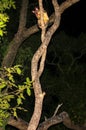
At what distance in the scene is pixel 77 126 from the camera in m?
13.0

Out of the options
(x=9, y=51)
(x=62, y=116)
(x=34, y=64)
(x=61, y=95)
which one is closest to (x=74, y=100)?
(x=61, y=95)

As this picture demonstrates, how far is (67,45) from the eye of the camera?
15688 mm

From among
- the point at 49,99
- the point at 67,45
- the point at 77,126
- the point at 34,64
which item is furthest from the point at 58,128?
the point at 34,64

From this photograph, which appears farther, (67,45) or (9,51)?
(67,45)

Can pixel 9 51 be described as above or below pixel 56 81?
above

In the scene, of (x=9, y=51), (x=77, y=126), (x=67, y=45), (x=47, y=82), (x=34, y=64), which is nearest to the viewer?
(x=34, y=64)

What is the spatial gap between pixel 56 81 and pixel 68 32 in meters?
1.99

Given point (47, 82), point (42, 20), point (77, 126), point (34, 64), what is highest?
point (42, 20)

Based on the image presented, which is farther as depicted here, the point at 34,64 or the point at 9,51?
the point at 9,51

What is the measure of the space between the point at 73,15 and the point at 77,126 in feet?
14.5

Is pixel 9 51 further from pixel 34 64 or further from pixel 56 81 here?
pixel 56 81

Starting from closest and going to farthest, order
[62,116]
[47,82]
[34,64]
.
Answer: [34,64], [62,116], [47,82]

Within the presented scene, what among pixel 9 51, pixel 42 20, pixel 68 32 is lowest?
pixel 68 32

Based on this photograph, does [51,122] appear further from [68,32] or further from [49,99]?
[68,32]
